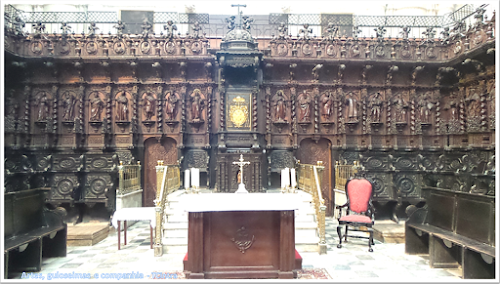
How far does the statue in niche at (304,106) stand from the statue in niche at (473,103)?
520 cm

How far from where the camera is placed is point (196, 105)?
10.1 m

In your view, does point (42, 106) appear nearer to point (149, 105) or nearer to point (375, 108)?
point (149, 105)

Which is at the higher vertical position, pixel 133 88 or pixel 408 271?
pixel 133 88

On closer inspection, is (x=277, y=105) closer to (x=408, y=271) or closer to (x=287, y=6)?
(x=287, y=6)

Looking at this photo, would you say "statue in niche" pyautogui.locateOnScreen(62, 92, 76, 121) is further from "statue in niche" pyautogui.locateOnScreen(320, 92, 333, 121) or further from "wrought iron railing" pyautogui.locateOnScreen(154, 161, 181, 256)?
"statue in niche" pyautogui.locateOnScreen(320, 92, 333, 121)

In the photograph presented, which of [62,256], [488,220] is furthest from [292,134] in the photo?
[62,256]

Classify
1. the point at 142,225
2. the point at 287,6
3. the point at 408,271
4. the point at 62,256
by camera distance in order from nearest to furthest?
the point at 408,271, the point at 62,256, the point at 142,225, the point at 287,6

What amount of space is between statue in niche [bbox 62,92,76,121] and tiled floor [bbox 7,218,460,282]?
207 inches

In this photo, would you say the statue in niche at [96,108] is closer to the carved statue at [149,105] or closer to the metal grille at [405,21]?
the carved statue at [149,105]

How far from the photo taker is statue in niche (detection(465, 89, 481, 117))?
31.2 feet

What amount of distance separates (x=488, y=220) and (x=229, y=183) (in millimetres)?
6293

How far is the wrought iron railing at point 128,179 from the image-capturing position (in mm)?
8078

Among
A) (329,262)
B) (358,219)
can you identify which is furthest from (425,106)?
(329,262)

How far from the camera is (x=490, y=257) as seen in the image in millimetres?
4227
